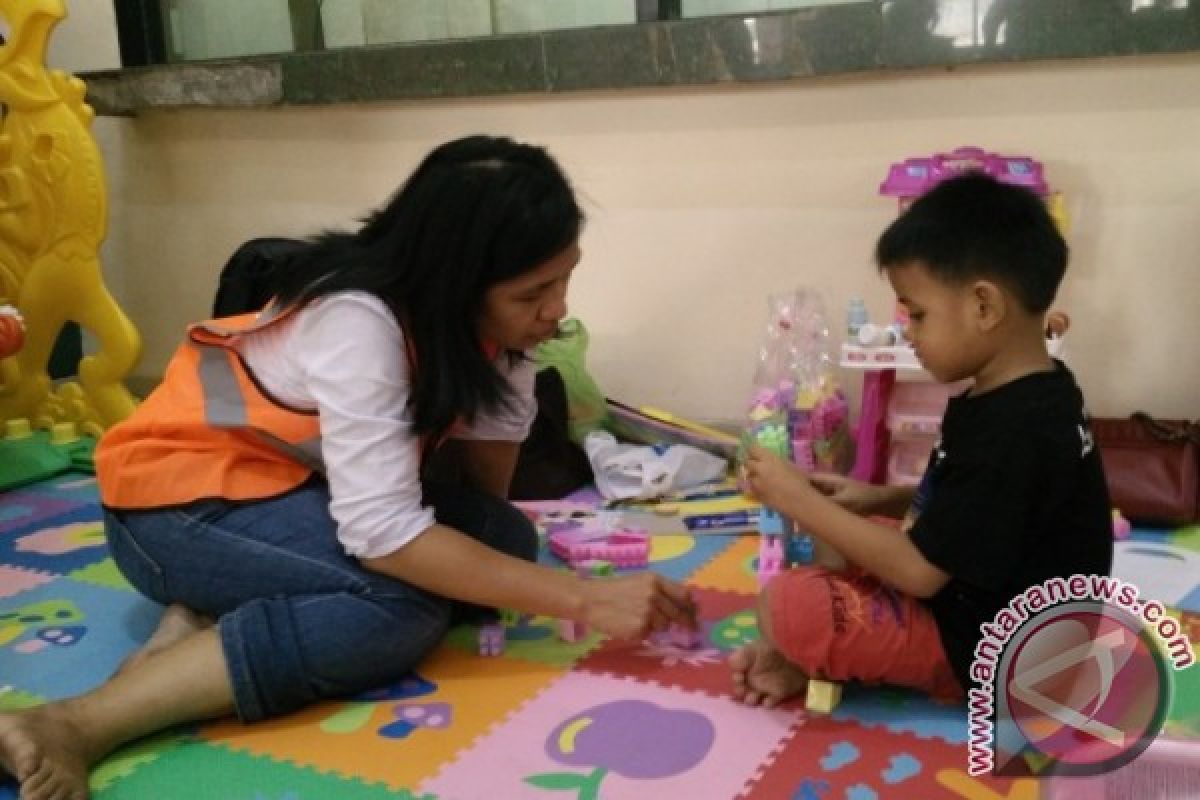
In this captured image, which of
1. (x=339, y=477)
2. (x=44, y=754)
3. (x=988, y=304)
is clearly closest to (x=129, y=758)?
(x=44, y=754)

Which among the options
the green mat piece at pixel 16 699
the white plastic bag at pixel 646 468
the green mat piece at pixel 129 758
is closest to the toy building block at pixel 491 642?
the green mat piece at pixel 129 758

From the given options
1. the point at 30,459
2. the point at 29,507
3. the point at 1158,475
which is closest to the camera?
the point at 1158,475

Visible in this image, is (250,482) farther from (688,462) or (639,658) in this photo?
(688,462)

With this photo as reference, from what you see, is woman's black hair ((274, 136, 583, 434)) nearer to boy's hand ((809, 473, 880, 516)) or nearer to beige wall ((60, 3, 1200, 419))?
boy's hand ((809, 473, 880, 516))

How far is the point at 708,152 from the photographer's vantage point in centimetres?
203

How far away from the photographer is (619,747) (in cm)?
109

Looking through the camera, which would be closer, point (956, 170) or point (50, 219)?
point (956, 170)

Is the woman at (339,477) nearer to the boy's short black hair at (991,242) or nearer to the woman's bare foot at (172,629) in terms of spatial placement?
the woman's bare foot at (172,629)

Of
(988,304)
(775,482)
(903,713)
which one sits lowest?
(903,713)

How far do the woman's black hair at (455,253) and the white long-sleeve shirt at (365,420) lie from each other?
0.05 ft

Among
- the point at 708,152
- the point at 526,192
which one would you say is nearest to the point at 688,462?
the point at 708,152

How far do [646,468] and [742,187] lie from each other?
526mm

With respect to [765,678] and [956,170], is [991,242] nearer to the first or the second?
[765,678]

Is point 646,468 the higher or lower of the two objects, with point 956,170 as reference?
lower
